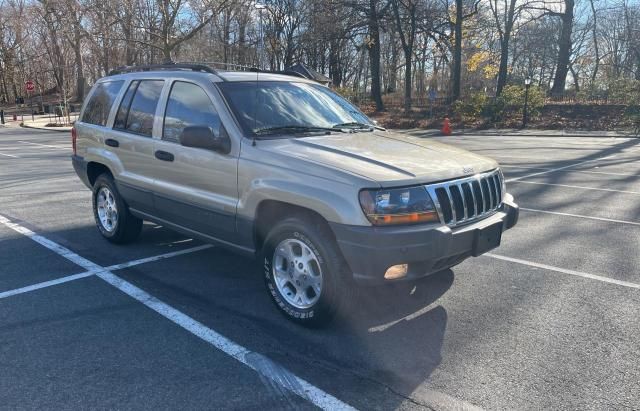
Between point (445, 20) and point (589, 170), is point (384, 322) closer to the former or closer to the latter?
point (589, 170)

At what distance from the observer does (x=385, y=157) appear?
3.94m

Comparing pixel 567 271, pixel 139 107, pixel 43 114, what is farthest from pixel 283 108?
pixel 43 114

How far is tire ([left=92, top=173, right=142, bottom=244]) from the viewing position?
19.0 feet

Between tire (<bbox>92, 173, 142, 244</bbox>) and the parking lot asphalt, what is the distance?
0.16 meters

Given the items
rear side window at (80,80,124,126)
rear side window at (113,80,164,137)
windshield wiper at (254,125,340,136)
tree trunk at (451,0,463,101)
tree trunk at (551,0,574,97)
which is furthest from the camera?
tree trunk at (551,0,574,97)

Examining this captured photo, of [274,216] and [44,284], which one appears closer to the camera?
[274,216]

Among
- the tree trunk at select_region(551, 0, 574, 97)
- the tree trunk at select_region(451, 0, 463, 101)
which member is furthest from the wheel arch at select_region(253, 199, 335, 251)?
the tree trunk at select_region(551, 0, 574, 97)

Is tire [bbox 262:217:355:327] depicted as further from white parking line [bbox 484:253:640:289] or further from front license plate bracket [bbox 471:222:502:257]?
white parking line [bbox 484:253:640:289]

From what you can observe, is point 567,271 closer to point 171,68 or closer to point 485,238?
point 485,238

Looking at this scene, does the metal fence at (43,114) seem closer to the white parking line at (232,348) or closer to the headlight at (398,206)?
the white parking line at (232,348)

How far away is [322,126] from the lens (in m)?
4.66

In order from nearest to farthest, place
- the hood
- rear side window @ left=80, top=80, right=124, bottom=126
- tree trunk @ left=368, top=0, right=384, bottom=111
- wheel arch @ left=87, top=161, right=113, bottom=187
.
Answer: the hood → rear side window @ left=80, top=80, right=124, bottom=126 → wheel arch @ left=87, top=161, right=113, bottom=187 → tree trunk @ left=368, top=0, right=384, bottom=111

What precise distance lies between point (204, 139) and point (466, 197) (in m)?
2.05

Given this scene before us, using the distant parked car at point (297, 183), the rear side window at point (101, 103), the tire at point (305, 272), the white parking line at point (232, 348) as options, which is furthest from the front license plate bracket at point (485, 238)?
the rear side window at point (101, 103)
